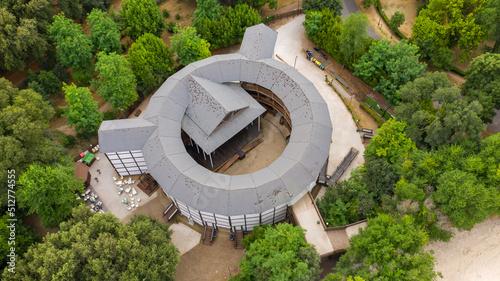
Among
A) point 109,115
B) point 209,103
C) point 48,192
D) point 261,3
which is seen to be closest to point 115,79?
point 109,115

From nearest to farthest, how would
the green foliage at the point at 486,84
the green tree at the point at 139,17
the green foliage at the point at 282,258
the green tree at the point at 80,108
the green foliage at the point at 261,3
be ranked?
the green foliage at the point at 282,258
the green foliage at the point at 486,84
the green tree at the point at 80,108
the green tree at the point at 139,17
the green foliage at the point at 261,3

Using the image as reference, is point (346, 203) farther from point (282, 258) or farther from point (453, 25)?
point (453, 25)

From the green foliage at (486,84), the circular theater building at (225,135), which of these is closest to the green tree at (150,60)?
the circular theater building at (225,135)

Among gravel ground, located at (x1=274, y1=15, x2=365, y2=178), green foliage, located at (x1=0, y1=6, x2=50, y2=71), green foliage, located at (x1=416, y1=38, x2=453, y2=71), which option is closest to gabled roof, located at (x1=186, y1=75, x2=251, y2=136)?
gravel ground, located at (x1=274, y1=15, x2=365, y2=178)

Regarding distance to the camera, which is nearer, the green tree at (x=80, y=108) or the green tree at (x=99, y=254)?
the green tree at (x=99, y=254)

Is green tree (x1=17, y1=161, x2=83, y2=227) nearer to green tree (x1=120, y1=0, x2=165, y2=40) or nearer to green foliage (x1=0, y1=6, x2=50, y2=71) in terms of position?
green foliage (x1=0, y1=6, x2=50, y2=71)

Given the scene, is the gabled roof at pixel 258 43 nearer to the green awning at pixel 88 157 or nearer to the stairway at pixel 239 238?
the stairway at pixel 239 238

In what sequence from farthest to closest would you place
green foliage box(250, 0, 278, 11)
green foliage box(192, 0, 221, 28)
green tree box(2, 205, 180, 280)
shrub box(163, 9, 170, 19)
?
1. shrub box(163, 9, 170, 19)
2. green foliage box(250, 0, 278, 11)
3. green foliage box(192, 0, 221, 28)
4. green tree box(2, 205, 180, 280)

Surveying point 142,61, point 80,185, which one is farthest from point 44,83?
point 80,185
